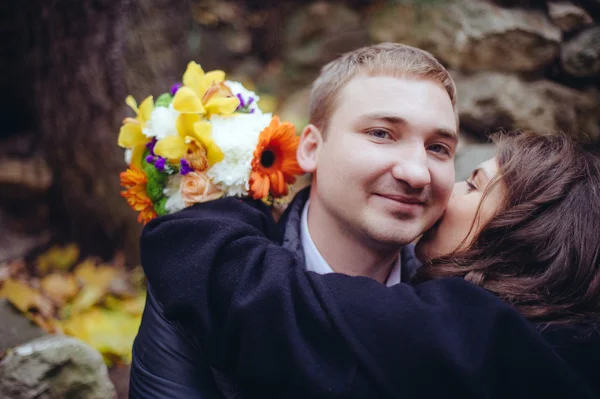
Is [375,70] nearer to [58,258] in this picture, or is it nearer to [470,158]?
[470,158]

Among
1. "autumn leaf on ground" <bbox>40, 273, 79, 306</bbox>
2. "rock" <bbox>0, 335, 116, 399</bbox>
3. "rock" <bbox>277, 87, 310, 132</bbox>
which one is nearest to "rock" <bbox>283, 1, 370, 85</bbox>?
"rock" <bbox>277, 87, 310, 132</bbox>

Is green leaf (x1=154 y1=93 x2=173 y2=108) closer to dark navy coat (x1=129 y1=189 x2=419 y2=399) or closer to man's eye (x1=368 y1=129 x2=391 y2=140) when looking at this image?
dark navy coat (x1=129 y1=189 x2=419 y2=399)

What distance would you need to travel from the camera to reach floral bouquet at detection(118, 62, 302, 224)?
1914 millimetres

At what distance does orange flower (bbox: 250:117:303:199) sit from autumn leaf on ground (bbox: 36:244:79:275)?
7.81ft

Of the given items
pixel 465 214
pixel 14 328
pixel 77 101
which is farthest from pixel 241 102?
pixel 77 101

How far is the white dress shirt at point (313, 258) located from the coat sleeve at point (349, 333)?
46 centimetres

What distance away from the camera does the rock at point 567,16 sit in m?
4.03

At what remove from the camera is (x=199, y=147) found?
6.33ft

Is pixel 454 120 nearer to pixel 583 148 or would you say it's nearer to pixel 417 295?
pixel 583 148

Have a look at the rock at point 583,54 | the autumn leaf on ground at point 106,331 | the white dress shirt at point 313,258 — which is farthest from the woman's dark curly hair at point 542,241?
the rock at point 583,54

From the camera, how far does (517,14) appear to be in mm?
4141

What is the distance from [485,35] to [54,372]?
398 cm

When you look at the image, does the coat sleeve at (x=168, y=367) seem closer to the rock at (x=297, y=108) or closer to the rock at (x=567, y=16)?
the rock at (x=297, y=108)

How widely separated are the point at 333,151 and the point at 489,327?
3.04 ft
